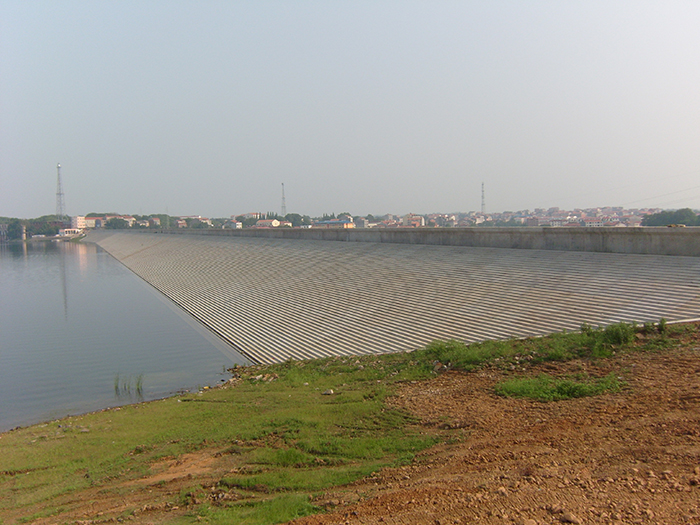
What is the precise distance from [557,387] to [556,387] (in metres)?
0.01

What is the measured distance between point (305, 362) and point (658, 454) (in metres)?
7.47

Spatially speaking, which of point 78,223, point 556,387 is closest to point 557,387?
point 556,387

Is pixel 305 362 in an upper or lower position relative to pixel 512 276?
lower

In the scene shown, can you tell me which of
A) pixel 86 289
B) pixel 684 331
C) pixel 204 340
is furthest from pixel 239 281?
pixel 684 331

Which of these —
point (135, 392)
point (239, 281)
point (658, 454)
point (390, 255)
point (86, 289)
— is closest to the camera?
point (658, 454)

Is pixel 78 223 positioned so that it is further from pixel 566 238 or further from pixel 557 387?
pixel 557 387

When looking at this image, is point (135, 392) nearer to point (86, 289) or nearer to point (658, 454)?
point (658, 454)

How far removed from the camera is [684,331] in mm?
8297

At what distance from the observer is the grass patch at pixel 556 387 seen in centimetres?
629

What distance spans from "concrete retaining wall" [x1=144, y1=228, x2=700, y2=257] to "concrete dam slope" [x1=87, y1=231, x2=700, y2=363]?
1.14 ft

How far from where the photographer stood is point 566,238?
15.8 m

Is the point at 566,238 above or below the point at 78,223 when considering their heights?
below

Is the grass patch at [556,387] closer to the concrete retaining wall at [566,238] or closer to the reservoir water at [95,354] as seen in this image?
the reservoir water at [95,354]

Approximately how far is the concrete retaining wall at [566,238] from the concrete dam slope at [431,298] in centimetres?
35
